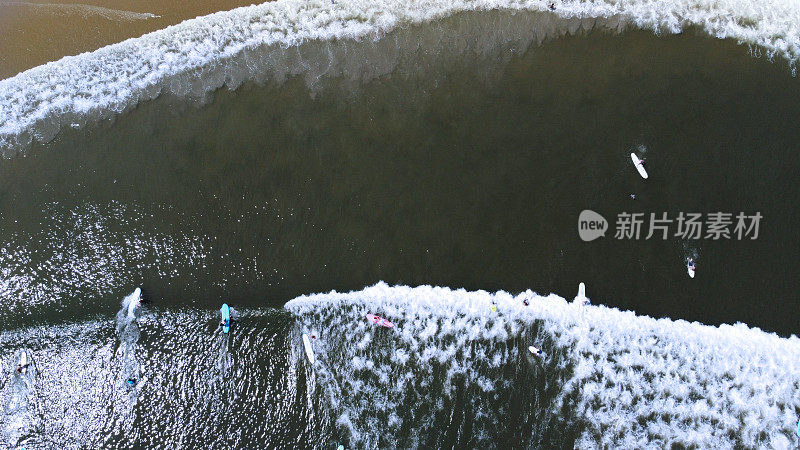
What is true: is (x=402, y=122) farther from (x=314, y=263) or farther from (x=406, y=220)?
(x=314, y=263)

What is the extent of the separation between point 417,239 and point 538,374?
6.55 metres

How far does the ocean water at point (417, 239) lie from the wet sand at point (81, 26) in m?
2.53

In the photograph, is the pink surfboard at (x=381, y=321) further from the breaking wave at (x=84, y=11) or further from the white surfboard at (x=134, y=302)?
the breaking wave at (x=84, y=11)

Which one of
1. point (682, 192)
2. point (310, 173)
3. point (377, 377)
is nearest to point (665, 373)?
point (682, 192)

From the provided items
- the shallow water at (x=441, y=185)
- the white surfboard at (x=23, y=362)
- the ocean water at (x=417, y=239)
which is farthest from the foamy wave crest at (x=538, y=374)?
the white surfboard at (x=23, y=362)

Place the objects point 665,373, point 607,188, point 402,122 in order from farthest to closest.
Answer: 1. point 402,122
2. point 607,188
3. point 665,373

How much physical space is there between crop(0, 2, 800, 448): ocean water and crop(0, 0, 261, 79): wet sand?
2525 mm

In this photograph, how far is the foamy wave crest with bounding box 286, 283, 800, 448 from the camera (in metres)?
16.5

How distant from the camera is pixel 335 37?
21.1 metres

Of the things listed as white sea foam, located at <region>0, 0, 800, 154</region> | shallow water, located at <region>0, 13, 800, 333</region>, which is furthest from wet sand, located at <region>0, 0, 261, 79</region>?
shallow water, located at <region>0, 13, 800, 333</region>

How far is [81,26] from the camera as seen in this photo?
22.1 m

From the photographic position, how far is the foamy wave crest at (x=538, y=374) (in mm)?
16516

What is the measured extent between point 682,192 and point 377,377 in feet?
43.8

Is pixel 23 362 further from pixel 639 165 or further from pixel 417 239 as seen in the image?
pixel 639 165
